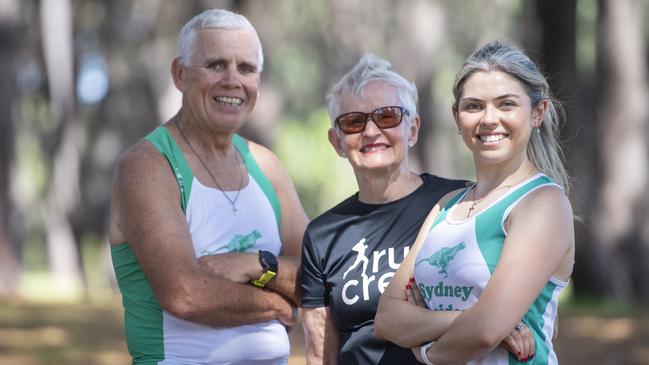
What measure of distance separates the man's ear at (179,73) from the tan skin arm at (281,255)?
0.44m

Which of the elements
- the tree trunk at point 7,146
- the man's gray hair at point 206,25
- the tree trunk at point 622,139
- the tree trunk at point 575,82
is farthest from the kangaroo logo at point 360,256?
the tree trunk at point 7,146

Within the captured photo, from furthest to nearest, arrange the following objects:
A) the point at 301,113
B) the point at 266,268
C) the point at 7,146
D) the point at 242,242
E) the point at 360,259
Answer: the point at 301,113 < the point at 7,146 < the point at 242,242 < the point at 266,268 < the point at 360,259

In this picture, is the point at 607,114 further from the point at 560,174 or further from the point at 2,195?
the point at 560,174

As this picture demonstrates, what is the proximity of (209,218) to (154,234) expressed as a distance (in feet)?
0.91

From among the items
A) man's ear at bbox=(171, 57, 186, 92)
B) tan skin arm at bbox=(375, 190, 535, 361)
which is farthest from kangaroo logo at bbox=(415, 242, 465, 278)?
man's ear at bbox=(171, 57, 186, 92)

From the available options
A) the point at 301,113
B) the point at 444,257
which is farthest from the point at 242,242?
the point at 301,113

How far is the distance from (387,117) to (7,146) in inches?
583

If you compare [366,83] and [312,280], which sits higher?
[366,83]

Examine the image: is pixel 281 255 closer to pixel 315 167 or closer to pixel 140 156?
pixel 140 156

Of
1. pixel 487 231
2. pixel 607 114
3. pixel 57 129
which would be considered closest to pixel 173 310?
pixel 487 231

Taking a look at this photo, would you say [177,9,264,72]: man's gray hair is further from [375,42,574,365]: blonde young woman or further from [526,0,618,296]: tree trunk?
[526,0,618,296]: tree trunk

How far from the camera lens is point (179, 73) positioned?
17.4ft

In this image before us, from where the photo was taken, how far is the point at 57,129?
101ft

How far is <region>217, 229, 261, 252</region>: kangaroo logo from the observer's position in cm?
504
